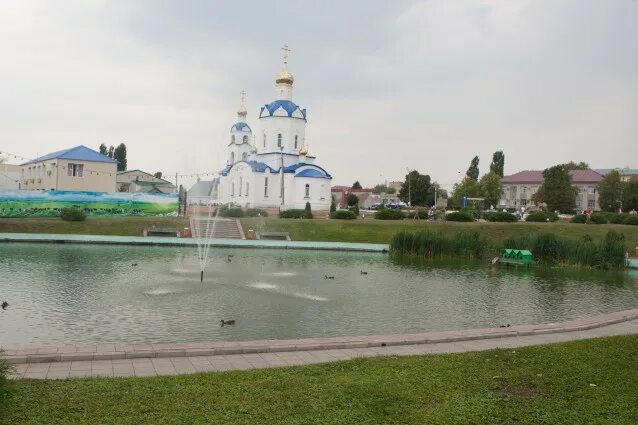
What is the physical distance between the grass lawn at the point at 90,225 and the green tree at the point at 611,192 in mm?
64443

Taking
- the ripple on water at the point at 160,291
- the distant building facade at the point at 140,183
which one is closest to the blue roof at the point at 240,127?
the distant building facade at the point at 140,183

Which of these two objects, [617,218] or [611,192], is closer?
[617,218]

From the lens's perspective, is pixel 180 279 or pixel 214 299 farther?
pixel 180 279

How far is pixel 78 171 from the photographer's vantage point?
6350cm

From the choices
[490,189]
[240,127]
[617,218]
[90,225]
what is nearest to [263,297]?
[90,225]

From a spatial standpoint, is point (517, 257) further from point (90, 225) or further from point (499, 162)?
point (499, 162)

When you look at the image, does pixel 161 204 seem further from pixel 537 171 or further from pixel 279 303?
pixel 537 171

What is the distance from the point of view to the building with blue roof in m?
62.4

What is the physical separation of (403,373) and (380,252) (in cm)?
3180

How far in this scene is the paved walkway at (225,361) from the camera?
358 inches

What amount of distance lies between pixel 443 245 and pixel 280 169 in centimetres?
3552

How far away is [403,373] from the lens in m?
9.09

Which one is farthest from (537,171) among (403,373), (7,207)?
(403,373)

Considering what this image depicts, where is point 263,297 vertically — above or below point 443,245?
below
